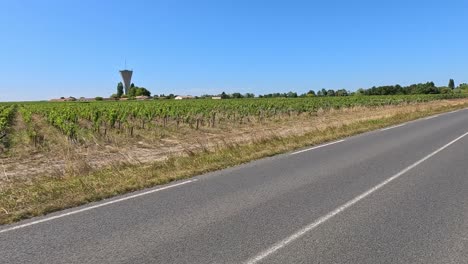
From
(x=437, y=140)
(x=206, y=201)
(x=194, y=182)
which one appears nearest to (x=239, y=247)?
(x=206, y=201)

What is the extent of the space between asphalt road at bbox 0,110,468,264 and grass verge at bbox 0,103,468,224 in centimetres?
46

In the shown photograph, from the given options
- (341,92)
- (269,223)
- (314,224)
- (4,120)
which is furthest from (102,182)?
(341,92)

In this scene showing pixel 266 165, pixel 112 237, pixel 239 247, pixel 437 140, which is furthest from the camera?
pixel 437 140

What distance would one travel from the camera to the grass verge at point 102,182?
6684 millimetres

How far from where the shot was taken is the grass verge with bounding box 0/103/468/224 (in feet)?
21.9

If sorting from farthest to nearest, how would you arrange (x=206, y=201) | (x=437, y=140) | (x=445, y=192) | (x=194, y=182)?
(x=437, y=140) < (x=194, y=182) < (x=445, y=192) < (x=206, y=201)

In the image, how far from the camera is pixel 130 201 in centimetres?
696

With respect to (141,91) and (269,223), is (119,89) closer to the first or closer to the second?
(141,91)

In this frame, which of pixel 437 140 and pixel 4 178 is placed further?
pixel 437 140

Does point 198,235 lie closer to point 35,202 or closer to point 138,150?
point 35,202

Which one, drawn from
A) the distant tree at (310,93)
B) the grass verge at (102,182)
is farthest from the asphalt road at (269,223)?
the distant tree at (310,93)

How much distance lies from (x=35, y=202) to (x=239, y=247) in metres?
4.12

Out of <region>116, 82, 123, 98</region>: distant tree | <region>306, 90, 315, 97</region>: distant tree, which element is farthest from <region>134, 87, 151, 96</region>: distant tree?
<region>306, 90, 315, 97</region>: distant tree

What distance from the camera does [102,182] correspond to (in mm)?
8414
